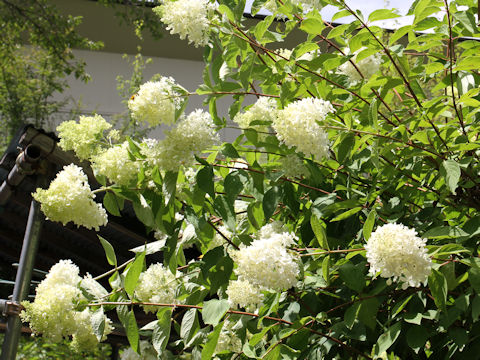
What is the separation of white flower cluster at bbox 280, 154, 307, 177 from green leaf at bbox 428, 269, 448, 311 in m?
0.38

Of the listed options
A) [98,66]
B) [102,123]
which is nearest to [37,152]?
[102,123]

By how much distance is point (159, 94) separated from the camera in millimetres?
1459

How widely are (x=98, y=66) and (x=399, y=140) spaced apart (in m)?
11.1

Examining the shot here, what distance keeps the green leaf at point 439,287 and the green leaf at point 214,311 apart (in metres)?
0.52

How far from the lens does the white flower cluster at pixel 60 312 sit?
1595 millimetres

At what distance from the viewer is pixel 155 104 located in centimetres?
145

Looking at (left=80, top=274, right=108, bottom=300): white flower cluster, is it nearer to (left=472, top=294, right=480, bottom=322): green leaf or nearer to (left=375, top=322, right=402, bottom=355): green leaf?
(left=375, top=322, right=402, bottom=355): green leaf

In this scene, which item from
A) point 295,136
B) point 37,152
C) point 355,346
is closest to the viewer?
point 295,136

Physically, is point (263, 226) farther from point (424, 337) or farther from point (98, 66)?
point (98, 66)

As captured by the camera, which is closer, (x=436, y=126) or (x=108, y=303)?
(x=436, y=126)

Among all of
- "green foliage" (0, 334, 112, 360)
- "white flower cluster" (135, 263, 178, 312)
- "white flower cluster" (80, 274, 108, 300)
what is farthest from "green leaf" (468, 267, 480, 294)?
"green foliage" (0, 334, 112, 360)

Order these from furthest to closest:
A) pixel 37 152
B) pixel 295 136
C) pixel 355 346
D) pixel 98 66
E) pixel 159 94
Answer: pixel 98 66, pixel 37 152, pixel 355 346, pixel 159 94, pixel 295 136

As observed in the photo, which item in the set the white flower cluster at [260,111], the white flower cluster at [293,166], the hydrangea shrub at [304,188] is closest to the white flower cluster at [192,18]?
the hydrangea shrub at [304,188]

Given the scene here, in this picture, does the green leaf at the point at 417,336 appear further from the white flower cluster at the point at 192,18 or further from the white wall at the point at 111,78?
the white wall at the point at 111,78
